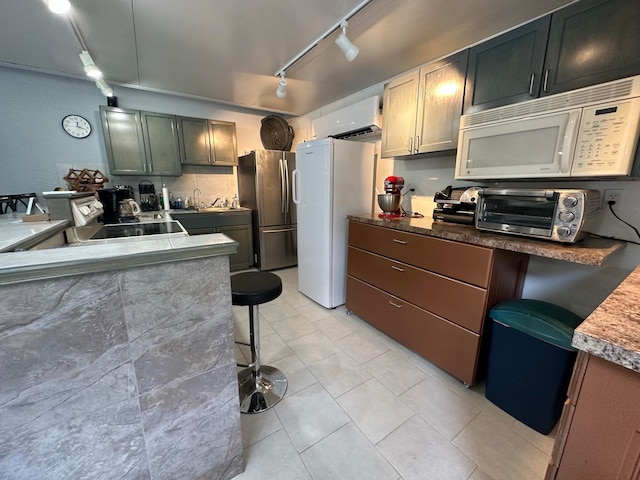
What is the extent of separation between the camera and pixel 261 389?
162cm

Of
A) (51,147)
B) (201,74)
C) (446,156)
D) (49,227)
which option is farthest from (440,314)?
(51,147)

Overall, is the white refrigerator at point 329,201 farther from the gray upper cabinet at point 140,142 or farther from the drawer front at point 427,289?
the gray upper cabinet at point 140,142

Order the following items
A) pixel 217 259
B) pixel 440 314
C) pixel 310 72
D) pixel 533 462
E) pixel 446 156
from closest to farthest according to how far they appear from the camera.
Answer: pixel 217 259, pixel 533 462, pixel 440 314, pixel 446 156, pixel 310 72

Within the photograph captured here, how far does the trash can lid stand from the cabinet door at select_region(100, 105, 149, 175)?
4.01 meters

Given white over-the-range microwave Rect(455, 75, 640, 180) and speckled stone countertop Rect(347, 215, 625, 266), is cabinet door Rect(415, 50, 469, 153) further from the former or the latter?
speckled stone countertop Rect(347, 215, 625, 266)

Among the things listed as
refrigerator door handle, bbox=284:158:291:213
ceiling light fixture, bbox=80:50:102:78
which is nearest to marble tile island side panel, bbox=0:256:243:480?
ceiling light fixture, bbox=80:50:102:78

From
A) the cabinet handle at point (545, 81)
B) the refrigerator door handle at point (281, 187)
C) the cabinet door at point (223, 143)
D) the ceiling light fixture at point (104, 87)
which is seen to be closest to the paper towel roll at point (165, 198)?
the cabinet door at point (223, 143)

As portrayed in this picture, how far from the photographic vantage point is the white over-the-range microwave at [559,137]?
1.16 m

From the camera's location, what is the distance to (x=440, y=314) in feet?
5.55

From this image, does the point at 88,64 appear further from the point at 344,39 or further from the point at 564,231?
the point at 564,231

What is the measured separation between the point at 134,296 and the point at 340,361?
151 cm

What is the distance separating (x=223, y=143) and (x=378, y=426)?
3.80 m

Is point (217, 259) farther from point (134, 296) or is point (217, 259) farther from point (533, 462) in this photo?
point (533, 462)

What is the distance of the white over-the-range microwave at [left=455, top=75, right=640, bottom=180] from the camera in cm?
116
